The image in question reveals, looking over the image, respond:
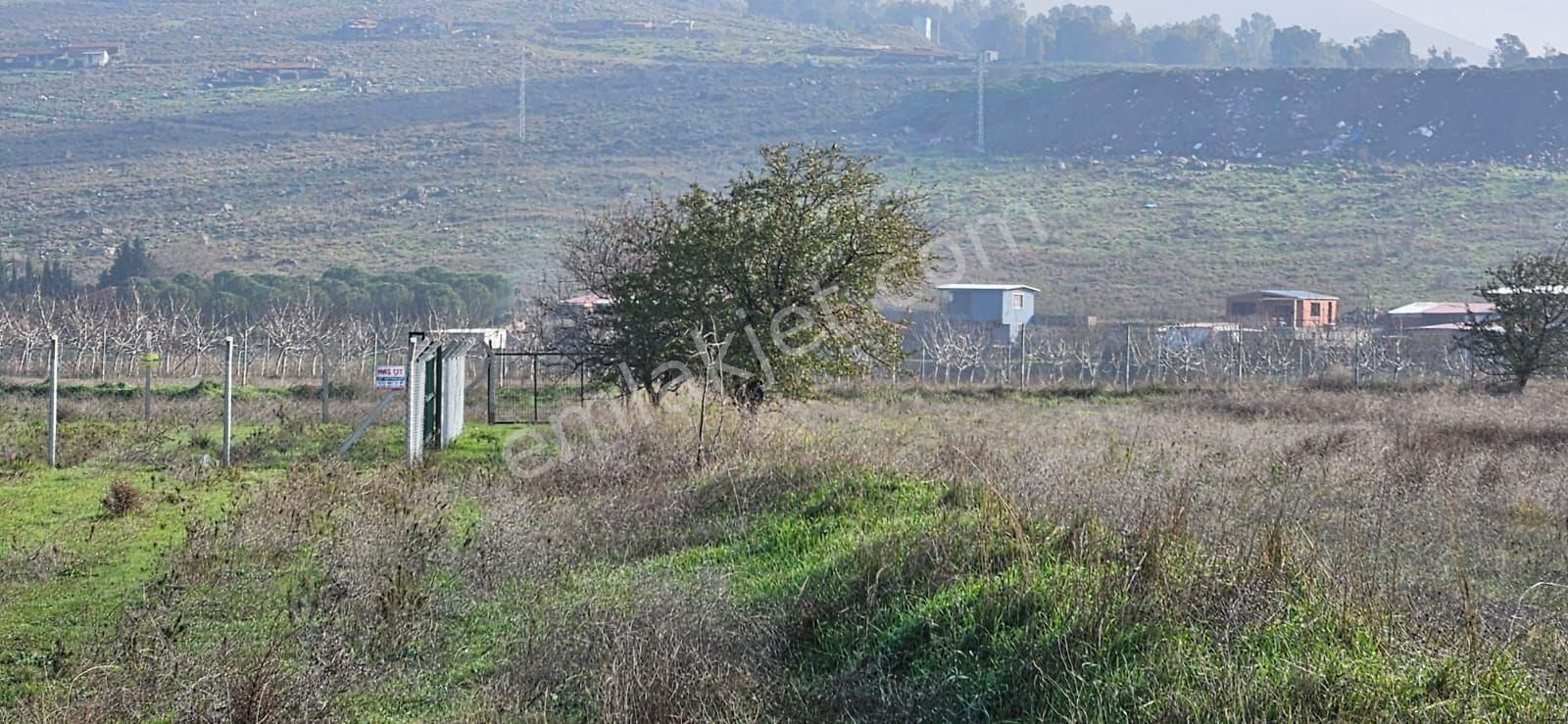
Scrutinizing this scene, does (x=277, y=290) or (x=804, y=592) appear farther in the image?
(x=277, y=290)

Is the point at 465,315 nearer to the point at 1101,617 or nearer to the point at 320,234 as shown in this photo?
the point at 320,234

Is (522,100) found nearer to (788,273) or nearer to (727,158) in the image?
(727,158)

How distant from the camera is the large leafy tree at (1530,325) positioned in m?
27.6

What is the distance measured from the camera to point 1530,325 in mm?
27766

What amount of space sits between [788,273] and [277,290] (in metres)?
46.6

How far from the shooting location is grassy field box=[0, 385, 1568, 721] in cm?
569

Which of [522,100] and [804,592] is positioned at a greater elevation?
[522,100]

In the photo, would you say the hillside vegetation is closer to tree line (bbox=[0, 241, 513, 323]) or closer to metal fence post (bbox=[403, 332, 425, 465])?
tree line (bbox=[0, 241, 513, 323])

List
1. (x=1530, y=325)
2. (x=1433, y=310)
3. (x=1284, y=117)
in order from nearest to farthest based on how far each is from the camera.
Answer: (x=1530, y=325) < (x=1433, y=310) < (x=1284, y=117)

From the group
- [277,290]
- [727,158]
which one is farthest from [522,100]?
[277,290]

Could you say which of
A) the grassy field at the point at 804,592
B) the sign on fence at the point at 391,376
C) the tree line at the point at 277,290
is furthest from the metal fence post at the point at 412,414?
the tree line at the point at 277,290

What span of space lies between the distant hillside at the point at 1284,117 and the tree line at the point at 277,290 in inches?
2428

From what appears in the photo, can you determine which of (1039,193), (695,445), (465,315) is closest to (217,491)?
(695,445)

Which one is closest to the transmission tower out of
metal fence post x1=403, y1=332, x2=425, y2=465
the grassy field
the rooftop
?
the rooftop
